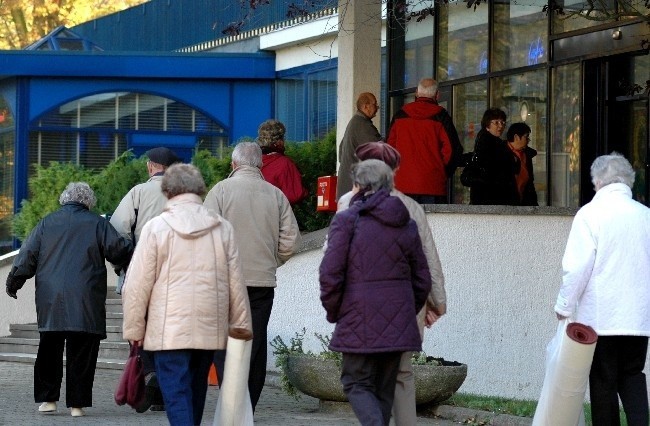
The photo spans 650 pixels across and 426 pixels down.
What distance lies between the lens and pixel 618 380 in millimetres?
8062

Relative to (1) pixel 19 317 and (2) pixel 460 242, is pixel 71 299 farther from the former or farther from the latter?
(1) pixel 19 317

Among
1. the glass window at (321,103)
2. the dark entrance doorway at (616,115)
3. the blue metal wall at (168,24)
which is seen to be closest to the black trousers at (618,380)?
the dark entrance doorway at (616,115)

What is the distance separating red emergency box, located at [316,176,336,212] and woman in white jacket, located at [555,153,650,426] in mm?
7111

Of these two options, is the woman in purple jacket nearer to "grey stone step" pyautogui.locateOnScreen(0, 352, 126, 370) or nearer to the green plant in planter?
the green plant in planter

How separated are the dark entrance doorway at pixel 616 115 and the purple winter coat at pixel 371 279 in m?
6.94

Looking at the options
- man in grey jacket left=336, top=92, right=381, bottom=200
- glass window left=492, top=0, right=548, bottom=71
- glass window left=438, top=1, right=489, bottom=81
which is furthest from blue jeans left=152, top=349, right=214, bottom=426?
glass window left=438, top=1, right=489, bottom=81

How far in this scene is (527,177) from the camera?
1392 centimetres

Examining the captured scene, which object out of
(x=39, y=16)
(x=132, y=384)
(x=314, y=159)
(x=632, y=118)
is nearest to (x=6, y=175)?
(x=314, y=159)

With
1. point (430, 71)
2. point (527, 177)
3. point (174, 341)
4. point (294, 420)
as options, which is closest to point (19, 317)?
point (430, 71)

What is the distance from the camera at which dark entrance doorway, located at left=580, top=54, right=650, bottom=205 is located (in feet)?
46.2

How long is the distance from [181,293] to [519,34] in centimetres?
896

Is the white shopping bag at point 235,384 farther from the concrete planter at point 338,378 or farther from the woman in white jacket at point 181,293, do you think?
the concrete planter at point 338,378

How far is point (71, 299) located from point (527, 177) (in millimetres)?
5237

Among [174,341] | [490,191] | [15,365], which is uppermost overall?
[490,191]
